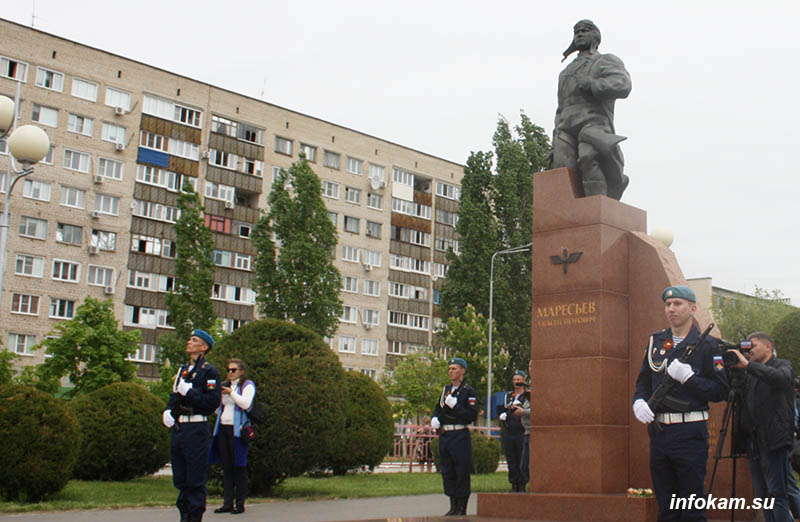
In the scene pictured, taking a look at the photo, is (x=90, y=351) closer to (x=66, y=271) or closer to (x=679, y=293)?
(x=66, y=271)

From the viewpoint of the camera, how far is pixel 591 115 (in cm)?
1233

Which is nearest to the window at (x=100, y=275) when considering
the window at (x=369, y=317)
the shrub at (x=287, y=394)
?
the window at (x=369, y=317)

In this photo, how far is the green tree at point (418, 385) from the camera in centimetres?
5328

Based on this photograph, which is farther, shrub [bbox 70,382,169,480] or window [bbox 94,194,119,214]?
window [bbox 94,194,119,214]

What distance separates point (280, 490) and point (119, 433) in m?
3.37

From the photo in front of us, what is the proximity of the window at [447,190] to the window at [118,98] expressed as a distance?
25.1 meters

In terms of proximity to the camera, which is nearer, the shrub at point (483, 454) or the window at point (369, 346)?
the shrub at point (483, 454)

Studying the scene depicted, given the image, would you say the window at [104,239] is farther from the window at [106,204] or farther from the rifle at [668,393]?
the rifle at [668,393]

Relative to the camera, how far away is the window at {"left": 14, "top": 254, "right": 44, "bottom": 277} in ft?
154

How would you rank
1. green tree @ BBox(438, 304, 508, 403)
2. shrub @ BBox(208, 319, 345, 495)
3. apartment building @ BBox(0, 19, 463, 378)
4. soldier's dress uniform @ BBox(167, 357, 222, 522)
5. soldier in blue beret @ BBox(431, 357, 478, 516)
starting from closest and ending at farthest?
soldier's dress uniform @ BBox(167, 357, 222, 522), soldier in blue beret @ BBox(431, 357, 478, 516), shrub @ BBox(208, 319, 345, 495), green tree @ BBox(438, 304, 508, 403), apartment building @ BBox(0, 19, 463, 378)

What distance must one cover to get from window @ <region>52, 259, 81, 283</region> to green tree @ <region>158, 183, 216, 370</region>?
781 cm

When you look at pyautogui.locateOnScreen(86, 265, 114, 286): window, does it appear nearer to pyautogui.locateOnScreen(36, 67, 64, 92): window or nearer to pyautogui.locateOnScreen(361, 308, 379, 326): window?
pyautogui.locateOnScreen(36, 67, 64, 92): window

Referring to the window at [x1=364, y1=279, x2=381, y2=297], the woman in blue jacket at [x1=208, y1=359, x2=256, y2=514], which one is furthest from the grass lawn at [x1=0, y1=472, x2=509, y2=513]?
the window at [x1=364, y1=279, x2=381, y2=297]

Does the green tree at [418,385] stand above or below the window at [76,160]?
below
